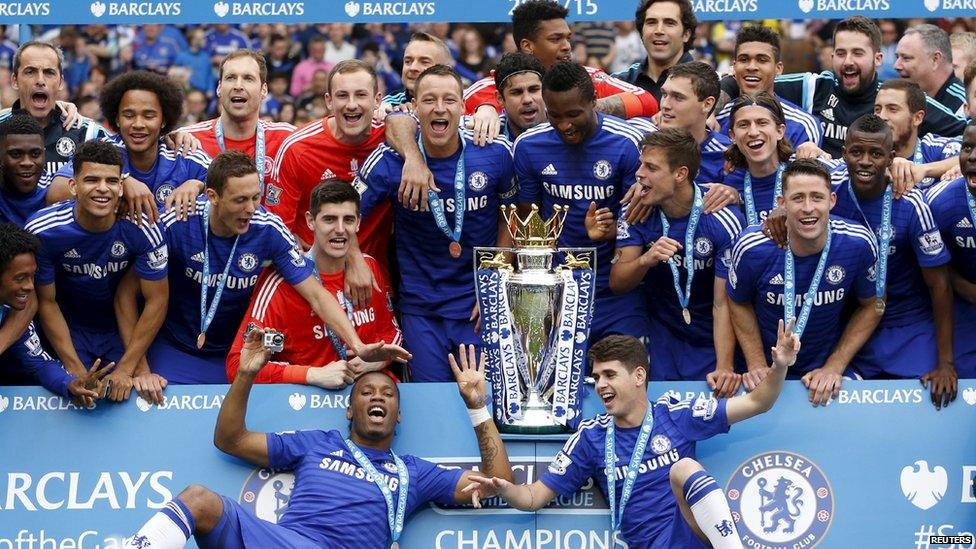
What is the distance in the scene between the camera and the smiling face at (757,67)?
10.4 metres

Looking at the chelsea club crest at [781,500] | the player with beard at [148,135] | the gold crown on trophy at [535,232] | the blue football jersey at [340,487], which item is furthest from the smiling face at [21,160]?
the chelsea club crest at [781,500]

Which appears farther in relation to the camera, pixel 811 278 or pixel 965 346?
pixel 965 346

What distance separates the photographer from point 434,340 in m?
9.80

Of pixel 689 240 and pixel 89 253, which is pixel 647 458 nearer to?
pixel 689 240

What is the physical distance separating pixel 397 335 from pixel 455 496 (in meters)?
1.34

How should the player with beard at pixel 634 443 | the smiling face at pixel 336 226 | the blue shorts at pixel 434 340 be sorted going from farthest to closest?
the blue shorts at pixel 434 340 → the smiling face at pixel 336 226 → the player with beard at pixel 634 443

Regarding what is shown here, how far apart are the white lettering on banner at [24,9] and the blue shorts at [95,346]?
2.30 metres

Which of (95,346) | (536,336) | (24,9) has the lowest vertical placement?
(536,336)

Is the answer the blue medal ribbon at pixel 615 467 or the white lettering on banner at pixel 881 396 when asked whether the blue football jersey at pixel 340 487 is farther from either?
the white lettering on banner at pixel 881 396

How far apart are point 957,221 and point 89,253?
4.56 metres

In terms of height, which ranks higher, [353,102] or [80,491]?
[353,102]

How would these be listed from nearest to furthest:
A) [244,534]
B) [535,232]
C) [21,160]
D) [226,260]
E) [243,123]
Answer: [244,534], [535,232], [21,160], [226,260], [243,123]

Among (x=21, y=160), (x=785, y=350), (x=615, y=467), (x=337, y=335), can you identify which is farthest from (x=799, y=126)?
(x=21, y=160)

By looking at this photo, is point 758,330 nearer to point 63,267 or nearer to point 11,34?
point 63,267
